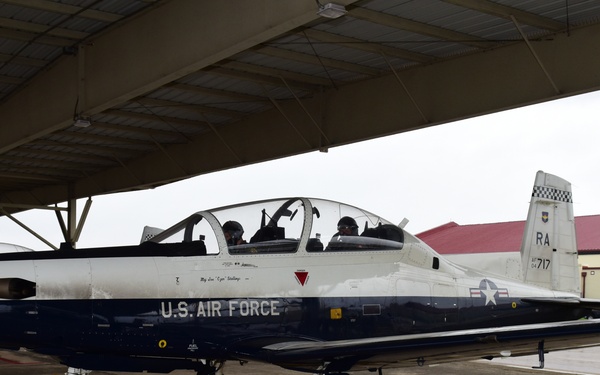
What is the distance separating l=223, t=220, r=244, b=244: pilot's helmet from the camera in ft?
24.2

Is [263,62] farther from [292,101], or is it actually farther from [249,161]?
[249,161]

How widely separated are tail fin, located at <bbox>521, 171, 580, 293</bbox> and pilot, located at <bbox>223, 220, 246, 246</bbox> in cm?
479

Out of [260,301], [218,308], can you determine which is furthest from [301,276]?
[218,308]

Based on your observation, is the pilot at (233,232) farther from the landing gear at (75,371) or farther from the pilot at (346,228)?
the landing gear at (75,371)

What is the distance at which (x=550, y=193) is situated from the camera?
11336mm

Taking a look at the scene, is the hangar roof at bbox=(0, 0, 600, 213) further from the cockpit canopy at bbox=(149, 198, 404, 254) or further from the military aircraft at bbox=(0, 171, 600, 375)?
the military aircraft at bbox=(0, 171, 600, 375)

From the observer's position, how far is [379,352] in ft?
21.9

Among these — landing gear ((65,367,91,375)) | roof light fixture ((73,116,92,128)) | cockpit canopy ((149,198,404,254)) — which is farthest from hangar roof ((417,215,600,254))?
landing gear ((65,367,91,375))

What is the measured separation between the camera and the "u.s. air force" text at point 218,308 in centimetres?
705

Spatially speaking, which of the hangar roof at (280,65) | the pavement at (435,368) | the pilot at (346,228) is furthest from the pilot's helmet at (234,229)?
the pavement at (435,368)

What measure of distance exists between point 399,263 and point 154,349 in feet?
8.38

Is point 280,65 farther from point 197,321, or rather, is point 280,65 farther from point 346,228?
point 197,321

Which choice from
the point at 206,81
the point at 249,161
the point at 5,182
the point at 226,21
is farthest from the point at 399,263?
the point at 5,182

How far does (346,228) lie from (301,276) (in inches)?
26.6
